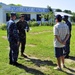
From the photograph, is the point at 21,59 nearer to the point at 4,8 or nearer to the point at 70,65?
the point at 70,65

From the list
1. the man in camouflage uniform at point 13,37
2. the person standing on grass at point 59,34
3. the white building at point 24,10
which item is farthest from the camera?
the white building at point 24,10

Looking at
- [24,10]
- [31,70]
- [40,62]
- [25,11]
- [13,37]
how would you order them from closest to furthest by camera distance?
[31,70]
[13,37]
[40,62]
[24,10]
[25,11]

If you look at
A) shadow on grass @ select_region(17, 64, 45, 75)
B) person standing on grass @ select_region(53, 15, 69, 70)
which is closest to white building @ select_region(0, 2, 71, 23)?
shadow on grass @ select_region(17, 64, 45, 75)

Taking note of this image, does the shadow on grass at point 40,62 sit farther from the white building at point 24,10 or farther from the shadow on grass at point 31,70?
the white building at point 24,10

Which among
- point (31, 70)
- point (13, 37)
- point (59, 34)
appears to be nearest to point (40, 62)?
point (31, 70)

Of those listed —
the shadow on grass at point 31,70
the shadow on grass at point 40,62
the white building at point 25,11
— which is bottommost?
the shadow on grass at point 40,62

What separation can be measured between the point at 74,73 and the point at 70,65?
3.38 ft

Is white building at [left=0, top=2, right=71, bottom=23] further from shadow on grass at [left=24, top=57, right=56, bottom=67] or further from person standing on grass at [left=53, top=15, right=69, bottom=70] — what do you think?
person standing on grass at [left=53, top=15, right=69, bottom=70]

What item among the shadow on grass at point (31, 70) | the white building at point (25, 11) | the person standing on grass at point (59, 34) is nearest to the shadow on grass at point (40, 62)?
the shadow on grass at point (31, 70)

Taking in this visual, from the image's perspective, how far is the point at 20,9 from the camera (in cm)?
4678

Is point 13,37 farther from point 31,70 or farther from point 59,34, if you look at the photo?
point 59,34

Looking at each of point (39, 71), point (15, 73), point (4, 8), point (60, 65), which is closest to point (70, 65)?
point (60, 65)

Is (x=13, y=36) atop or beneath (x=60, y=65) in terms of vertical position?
atop

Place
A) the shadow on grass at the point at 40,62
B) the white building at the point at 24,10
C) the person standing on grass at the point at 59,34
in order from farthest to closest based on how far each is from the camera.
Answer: the white building at the point at 24,10 → the shadow on grass at the point at 40,62 → the person standing on grass at the point at 59,34
